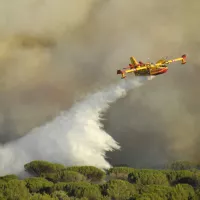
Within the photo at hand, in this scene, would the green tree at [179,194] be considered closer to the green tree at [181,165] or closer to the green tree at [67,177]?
the green tree at [67,177]

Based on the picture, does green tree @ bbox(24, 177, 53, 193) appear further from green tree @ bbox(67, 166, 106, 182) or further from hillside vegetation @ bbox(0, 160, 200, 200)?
green tree @ bbox(67, 166, 106, 182)

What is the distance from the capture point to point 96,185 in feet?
274

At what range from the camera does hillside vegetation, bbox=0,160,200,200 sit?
7388 centimetres

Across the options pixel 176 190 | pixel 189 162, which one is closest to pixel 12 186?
pixel 176 190

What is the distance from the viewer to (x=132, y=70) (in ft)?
305

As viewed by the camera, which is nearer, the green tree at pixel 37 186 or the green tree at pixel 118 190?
the green tree at pixel 118 190

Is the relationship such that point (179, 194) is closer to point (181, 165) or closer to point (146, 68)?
point (146, 68)

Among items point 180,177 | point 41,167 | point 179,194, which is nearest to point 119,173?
point 180,177

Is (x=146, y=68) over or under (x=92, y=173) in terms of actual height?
over

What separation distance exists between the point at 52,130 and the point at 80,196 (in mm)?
51219

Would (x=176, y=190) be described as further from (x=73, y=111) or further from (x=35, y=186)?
(x=73, y=111)

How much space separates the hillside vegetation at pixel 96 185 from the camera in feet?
242

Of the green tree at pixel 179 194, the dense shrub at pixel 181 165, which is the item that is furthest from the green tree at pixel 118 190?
the dense shrub at pixel 181 165

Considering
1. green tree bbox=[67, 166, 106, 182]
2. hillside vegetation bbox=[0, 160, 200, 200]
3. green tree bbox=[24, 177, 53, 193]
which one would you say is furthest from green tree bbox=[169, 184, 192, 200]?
green tree bbox=[67, 166, 106, 182]
